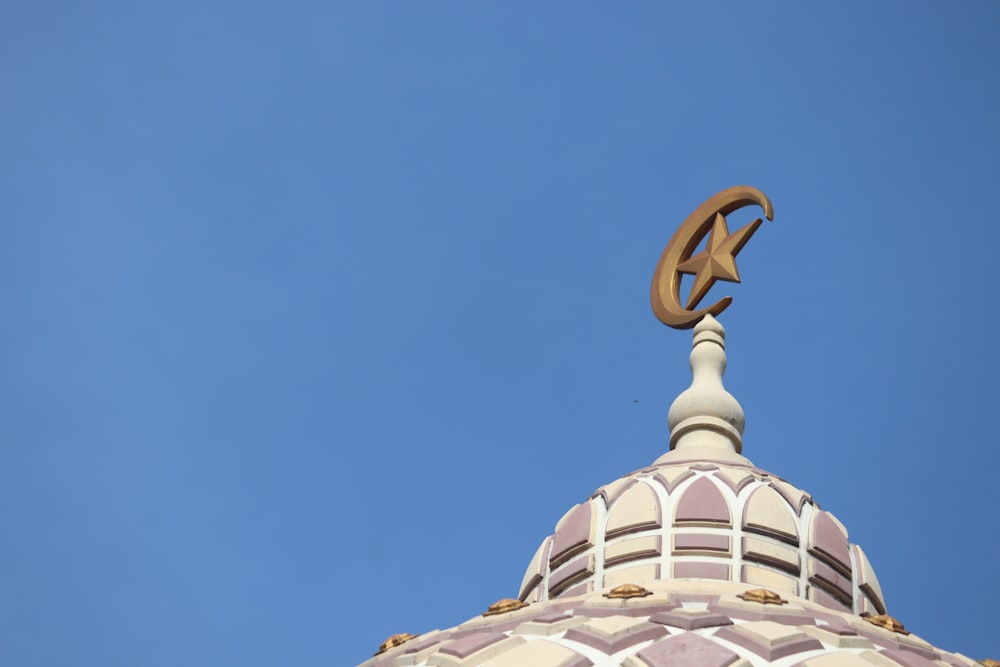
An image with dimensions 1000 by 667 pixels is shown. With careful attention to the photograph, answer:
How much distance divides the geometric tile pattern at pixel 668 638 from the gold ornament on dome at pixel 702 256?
187 inches

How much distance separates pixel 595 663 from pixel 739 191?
759 centimetres

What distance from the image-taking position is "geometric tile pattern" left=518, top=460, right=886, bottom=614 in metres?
15.7

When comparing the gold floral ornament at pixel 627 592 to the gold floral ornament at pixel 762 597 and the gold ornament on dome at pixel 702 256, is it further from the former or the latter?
the gold ornament on dome at pixel 702 256

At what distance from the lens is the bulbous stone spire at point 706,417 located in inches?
684

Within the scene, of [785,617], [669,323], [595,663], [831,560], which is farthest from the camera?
[669,323]

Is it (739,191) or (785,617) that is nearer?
(785,617)

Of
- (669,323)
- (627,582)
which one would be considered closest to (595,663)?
(627,582)

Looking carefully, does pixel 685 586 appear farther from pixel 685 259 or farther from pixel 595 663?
pixel 685 259

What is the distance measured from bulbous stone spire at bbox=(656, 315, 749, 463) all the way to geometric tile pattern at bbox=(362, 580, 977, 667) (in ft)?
8.39

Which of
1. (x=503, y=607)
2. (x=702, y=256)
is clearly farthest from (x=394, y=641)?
(x=702, y=256)

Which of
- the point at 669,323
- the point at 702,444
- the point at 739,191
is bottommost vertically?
the point at 702,444

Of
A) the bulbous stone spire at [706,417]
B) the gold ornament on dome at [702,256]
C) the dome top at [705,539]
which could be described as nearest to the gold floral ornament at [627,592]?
the dome top at [705,539]

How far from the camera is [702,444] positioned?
1752 centimetres

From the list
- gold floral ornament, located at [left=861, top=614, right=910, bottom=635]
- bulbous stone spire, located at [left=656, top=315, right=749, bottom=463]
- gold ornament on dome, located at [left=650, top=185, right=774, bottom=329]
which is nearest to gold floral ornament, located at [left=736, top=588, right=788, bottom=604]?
gold floral ornament, located at [left=861, top=614, right=910, bottom=635]
